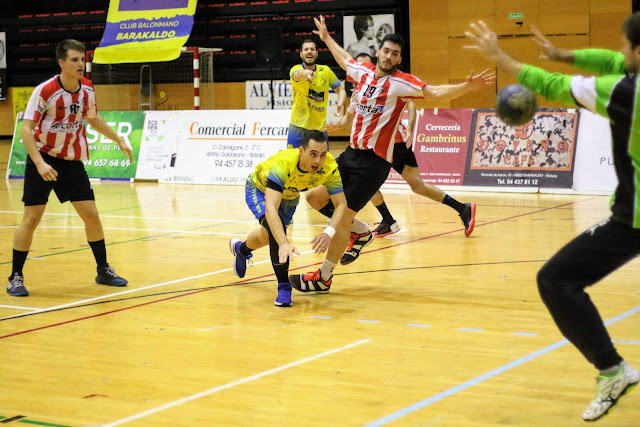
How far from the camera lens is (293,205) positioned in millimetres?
6891

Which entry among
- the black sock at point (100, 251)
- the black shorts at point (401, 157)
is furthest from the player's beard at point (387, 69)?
the black sock at point (100, 251)

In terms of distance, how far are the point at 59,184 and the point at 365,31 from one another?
13.8 meters

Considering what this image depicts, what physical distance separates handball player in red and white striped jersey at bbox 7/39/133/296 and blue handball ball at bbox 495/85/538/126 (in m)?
3.98

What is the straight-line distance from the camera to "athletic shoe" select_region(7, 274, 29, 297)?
6.88 m

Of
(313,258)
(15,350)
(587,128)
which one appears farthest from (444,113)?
(15,350)

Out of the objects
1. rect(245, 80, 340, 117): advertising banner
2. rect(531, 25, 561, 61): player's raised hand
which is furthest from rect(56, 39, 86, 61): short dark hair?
rect(245, 80, 340, 117): advertising banner

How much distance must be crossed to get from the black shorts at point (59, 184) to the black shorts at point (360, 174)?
2114 millimetres

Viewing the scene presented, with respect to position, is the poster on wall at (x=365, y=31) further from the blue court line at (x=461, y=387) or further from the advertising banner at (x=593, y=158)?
the blue court line at (x=461, y=387)

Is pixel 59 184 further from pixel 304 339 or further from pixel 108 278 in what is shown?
pixel 304 339

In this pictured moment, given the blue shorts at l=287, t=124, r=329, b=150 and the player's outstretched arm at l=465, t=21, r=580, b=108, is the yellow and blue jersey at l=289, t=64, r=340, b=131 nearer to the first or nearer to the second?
the blue shorts at l=287, t=124, r=329, b=150

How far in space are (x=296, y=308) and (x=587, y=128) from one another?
818 cm

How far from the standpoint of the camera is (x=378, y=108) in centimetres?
726

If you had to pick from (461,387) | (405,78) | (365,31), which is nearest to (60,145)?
(405,78)

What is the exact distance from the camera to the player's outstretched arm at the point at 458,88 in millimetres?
5800
